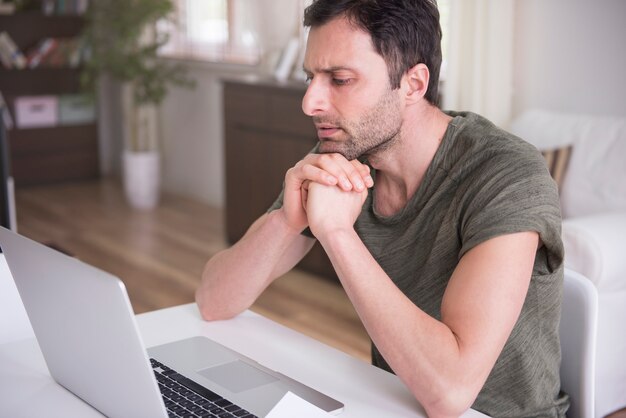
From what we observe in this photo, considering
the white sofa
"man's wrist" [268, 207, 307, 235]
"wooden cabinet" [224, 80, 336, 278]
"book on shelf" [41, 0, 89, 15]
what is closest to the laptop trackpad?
"man's wrist" [268, 207, 307, 235]

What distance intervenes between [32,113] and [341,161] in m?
5.03

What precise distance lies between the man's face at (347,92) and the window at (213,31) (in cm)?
337

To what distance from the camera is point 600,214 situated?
8.85ft

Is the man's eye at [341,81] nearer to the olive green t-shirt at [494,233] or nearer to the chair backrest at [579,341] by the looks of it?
the olive green t-shirt at [494,233]

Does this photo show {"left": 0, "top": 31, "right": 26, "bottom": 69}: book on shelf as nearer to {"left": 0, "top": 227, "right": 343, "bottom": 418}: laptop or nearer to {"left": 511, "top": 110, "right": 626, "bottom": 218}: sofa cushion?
{"left": 511, "top": 110, "right": 626, "bottom": 218}: sofa cushion

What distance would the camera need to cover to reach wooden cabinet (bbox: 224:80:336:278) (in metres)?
3.99

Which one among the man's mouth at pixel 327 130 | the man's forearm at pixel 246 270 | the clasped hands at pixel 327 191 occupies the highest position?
the man's mouth at pixel 327 130

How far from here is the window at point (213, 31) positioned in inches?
202

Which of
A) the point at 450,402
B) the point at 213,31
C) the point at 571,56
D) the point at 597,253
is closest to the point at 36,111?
the point at 213,31

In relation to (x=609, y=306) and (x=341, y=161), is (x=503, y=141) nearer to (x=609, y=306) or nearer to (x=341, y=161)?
(x=341, y=161)

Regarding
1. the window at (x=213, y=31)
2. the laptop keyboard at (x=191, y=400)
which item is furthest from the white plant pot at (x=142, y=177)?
the laptop keyboard at (x=191, y=400)

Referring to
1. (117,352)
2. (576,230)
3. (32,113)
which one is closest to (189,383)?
(117,352)

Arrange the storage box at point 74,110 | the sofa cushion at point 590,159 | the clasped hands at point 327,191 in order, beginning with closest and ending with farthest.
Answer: the clasped hands at point 327,191 → the sofa cushion at point 590,159 → the storage box at point 74,110

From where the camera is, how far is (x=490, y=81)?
3.51 m
